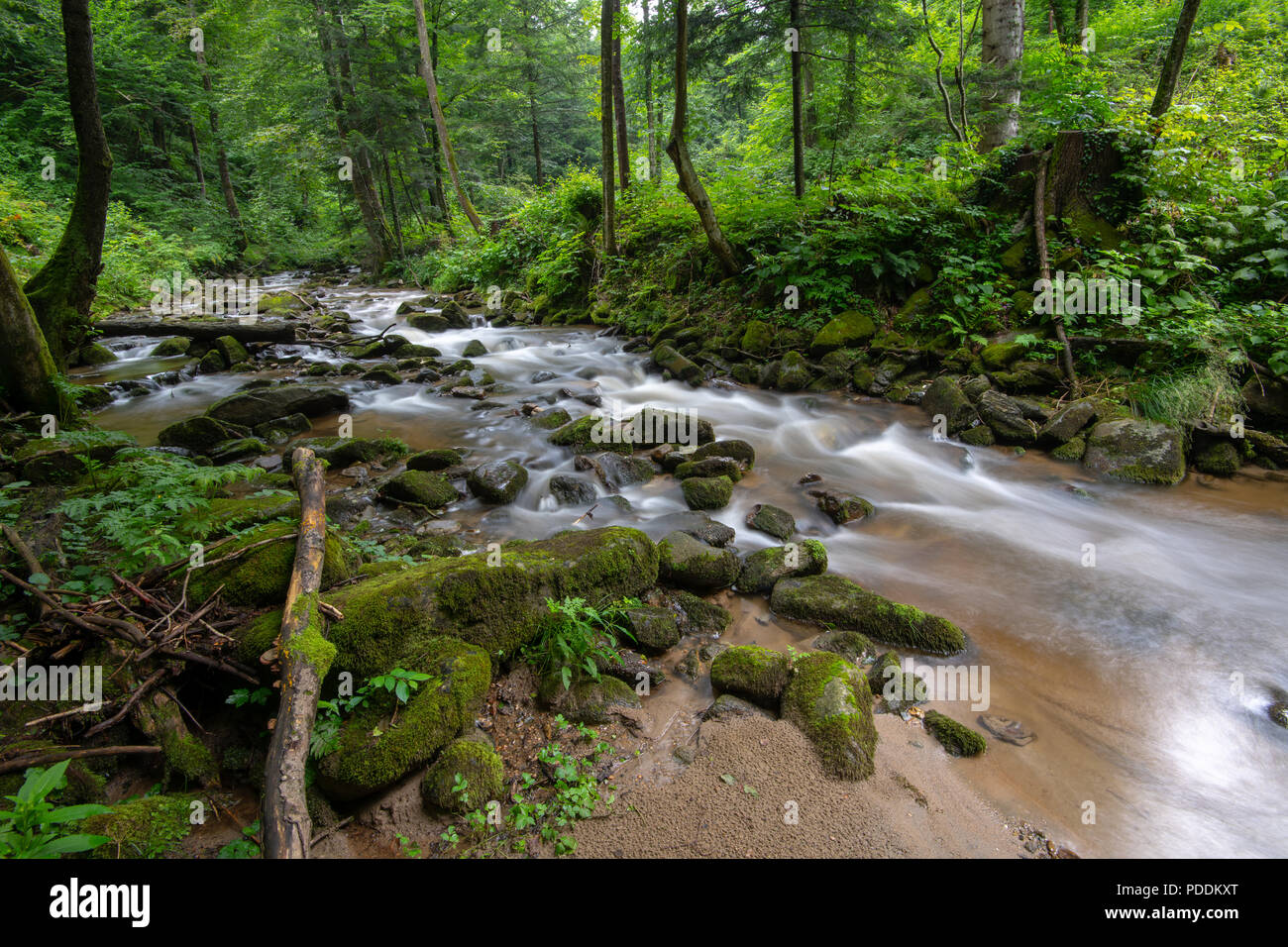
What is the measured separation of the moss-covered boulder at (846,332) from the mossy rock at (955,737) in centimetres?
777

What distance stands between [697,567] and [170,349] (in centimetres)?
1223

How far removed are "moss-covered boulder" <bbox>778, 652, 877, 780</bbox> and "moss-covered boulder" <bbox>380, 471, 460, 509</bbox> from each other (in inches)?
162

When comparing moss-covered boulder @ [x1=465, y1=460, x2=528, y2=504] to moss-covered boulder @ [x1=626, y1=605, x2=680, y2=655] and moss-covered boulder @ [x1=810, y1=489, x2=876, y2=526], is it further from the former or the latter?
moss-covered boulder @ [x1=810, y1=489, x2=876, y2=526]

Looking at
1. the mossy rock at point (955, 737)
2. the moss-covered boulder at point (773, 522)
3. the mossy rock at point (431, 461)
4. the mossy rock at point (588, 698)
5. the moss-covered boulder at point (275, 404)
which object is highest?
the moss-covered boulder at point (275, 404)

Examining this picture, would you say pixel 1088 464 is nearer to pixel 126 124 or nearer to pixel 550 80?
pixel 550 80

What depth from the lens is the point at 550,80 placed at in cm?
2386

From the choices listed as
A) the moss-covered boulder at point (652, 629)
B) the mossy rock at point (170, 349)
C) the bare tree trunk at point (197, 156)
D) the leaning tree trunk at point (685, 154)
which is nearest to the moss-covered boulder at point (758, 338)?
the leaning tree trunk at point (685, 154)

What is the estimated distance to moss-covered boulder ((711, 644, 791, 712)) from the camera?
3.36 m

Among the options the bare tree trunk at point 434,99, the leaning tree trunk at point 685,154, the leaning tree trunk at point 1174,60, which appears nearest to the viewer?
the leaning tree trunk at point 1174,60

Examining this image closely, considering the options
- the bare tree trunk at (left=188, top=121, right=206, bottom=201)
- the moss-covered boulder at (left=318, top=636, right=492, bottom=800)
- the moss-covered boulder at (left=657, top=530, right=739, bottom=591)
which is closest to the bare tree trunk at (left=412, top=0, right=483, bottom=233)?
the bare tree trunk at (left=188, top=121, right=206, bottom=201)

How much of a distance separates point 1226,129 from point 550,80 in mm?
22679

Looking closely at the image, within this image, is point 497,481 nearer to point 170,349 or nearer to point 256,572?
point 256,572

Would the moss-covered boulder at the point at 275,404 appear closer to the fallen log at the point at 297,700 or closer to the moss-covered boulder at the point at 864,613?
the fallen log at the point at 297,700

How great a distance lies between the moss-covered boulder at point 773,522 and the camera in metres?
5.68
